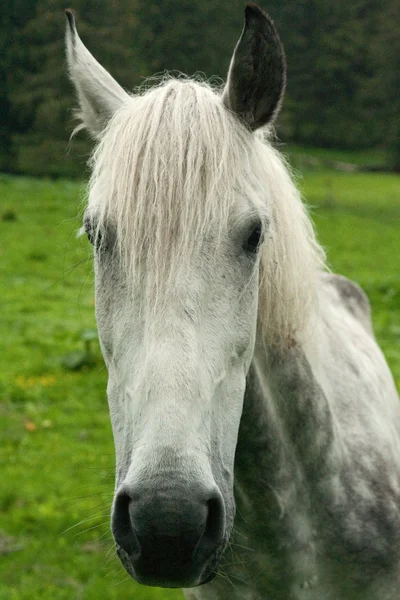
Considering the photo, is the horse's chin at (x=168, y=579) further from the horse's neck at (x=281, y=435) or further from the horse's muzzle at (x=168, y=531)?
the horse's neck at (x=281, y=435)

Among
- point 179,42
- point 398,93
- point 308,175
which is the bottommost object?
point 308,175

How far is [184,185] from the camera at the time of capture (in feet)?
6.59

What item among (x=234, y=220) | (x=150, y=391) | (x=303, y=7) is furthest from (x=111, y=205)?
(x=303, y=7)

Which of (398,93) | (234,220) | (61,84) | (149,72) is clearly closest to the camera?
(234,220)

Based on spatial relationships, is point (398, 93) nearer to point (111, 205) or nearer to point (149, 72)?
point (149, 72)

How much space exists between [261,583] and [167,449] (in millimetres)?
1110

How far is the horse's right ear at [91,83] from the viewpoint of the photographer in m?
2.44

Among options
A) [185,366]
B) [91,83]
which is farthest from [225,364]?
[91,83]

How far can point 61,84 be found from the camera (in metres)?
26.1

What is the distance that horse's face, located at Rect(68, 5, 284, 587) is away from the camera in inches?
66.6

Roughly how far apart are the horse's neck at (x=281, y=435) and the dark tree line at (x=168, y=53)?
2093cm

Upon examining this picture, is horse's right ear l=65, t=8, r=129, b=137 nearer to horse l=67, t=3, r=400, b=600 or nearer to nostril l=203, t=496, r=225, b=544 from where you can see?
horse l=67, t=3, r=400, b=600

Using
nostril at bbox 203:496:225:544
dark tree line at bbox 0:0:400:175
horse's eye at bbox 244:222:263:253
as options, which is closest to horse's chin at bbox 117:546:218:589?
nostril at bbox 203:496:225:544

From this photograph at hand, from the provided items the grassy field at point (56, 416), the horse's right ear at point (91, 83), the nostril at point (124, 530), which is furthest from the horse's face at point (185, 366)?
the grassy field at point (56, 416)
